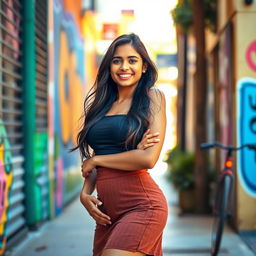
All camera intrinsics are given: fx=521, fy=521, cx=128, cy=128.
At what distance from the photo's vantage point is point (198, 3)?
27.5 feet

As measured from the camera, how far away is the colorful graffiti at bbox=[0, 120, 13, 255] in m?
5.14

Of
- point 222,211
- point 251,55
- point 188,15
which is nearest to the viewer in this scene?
point 222,211

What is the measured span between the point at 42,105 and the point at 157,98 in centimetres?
457

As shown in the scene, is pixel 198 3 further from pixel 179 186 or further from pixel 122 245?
pixel 122 245

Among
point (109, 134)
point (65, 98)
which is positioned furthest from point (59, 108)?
point (109, 134)

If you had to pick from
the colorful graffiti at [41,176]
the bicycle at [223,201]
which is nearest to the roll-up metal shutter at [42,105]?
the colorful graffiti at [41,176]

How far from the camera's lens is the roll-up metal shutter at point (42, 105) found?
7.02m

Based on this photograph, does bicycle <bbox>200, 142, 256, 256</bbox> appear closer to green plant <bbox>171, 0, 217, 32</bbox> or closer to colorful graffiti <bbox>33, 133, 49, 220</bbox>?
colorful graffiti <bbox>33, 133, 49, 220</bbox>

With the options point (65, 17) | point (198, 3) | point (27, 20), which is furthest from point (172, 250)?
point (65, 17)

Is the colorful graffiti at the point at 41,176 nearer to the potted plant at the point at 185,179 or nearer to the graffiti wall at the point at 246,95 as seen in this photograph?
the potted plant at the point at 185,179

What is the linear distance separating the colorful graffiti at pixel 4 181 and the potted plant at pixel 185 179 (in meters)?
3.80

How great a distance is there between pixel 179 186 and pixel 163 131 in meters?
5.88

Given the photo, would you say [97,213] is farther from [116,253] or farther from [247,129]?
[247,129]

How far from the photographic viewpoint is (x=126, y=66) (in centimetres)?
295
